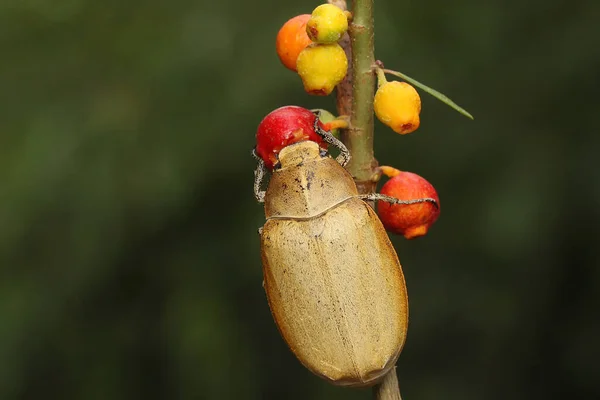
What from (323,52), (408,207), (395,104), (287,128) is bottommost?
(408,207)

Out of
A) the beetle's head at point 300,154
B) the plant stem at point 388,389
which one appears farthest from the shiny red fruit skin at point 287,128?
the plant stem at point 388,389

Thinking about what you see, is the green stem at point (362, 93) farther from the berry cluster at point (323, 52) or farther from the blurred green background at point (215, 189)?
the blurred green background at point (215, 189)

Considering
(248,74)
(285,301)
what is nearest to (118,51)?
(248,74)

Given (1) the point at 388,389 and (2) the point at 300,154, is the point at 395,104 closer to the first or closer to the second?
(2) the point at 300,154

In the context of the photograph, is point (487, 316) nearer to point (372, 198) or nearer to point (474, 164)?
point (474, 164)

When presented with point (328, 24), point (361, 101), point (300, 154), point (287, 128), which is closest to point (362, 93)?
point (361, 101)

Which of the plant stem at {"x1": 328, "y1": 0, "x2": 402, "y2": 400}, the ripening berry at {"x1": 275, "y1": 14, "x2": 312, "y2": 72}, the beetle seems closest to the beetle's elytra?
the beetle

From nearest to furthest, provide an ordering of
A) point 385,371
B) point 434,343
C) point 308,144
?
point 385,371, point 308,144, point 434,343
